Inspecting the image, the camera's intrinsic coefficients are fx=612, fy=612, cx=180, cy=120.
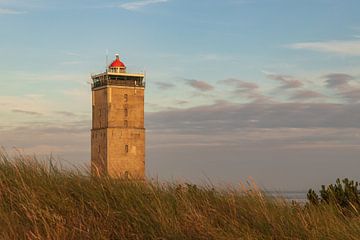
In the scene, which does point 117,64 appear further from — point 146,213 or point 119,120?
point 146,213

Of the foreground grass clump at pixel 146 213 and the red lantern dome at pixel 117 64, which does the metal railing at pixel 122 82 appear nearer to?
the red lantern dome at pixel 117 64

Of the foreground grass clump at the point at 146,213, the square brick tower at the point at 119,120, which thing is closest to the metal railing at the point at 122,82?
the square brick tower at the point at 119,120

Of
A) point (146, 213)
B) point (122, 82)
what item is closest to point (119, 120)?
point (122, 82)

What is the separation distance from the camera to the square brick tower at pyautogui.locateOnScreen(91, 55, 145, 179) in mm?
77625

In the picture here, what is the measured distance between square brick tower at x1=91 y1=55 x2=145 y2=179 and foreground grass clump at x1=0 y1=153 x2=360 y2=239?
68538 millimetres

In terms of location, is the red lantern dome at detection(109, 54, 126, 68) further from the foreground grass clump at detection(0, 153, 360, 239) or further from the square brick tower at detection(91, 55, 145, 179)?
the foreground grass clump at detection(0, 153, 360, 239)

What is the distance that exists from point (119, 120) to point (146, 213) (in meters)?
72.5

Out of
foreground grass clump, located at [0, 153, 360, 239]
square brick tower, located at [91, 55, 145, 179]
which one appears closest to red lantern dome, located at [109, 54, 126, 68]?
square brick tower, located at [91, 55, 145, 179]

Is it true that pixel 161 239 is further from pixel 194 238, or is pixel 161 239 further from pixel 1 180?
pixel 1 180

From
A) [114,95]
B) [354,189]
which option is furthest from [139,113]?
[354,189]

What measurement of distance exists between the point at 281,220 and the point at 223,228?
1.89 ft

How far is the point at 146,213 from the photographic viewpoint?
6309 mm

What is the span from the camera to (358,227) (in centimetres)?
573

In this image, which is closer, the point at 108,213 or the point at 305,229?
the point at 305,229
